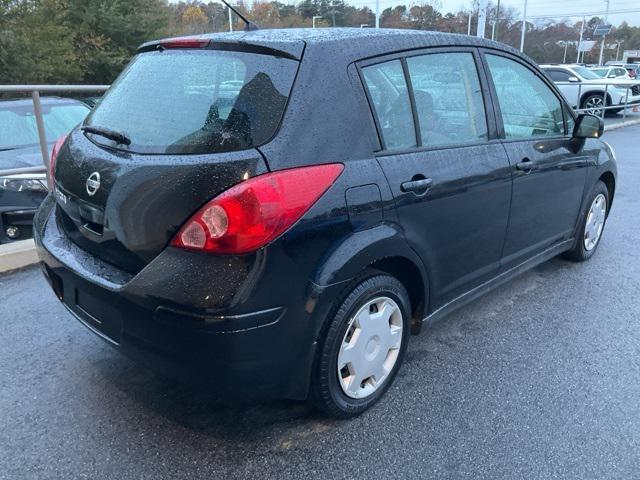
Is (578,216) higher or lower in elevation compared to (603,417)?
higher

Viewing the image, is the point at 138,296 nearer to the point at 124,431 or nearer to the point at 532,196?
the point at 124,431

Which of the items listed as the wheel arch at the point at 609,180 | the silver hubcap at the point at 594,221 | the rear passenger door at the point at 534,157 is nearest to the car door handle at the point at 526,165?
the rear passenger door at the point at 534,157

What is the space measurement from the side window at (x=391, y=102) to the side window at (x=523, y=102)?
87cm

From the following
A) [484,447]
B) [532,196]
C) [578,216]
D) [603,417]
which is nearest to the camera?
[484,447]

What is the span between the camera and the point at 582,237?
175 inches

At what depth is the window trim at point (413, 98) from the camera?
2441 millimetres

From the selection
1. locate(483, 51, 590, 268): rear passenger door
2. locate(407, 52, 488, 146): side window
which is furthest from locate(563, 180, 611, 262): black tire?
locate(407, 52, 488, 146): side window

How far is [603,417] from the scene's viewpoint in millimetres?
2621

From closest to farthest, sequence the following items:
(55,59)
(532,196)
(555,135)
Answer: (532,196) < (555,135) < (55,59)

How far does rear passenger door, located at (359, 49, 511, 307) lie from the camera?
253 centimetres

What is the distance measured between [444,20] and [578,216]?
64.5m

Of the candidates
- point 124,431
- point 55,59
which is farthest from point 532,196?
point 55,59

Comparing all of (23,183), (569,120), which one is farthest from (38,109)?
(569,120)

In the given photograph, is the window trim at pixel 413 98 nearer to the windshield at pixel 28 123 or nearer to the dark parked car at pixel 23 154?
the dark parked car at pixel 23 154
